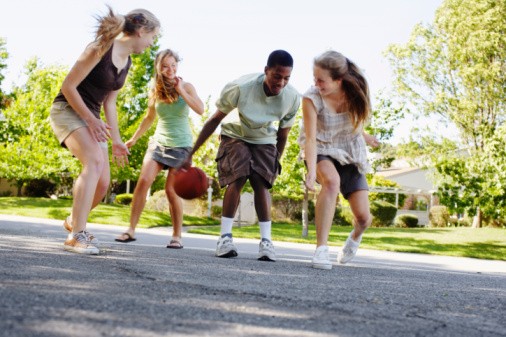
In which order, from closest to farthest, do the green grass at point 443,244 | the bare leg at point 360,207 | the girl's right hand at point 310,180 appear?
the girl's right hand at point 310,180 → the bare leg at point 360,207 → the green grass at point 443,244

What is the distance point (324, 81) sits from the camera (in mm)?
5453

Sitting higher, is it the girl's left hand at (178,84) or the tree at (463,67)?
the tree at (463,67)

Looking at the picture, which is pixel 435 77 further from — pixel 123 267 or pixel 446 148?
pixel 123 267

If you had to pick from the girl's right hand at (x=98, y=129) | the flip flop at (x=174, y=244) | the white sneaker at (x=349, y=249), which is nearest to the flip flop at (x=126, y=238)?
the flip flop at (x=174, y=244)

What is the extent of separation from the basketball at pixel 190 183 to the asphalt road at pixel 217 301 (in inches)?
53.0

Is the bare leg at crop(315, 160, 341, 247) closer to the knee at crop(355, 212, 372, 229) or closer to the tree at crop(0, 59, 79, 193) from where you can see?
the knee at crop(355, 212, 372, 229)

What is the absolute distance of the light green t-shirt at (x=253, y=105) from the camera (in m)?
5.83

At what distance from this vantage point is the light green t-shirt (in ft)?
19.1

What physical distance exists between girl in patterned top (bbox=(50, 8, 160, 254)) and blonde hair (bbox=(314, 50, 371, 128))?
1.50 meters

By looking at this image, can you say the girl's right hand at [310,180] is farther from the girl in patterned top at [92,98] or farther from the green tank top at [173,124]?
the green tank top at [173,124]

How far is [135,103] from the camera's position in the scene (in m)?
24.6

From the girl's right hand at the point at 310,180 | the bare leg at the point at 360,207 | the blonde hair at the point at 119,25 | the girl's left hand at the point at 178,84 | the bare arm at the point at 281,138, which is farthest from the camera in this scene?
the girl's left hand at the point at 178,84

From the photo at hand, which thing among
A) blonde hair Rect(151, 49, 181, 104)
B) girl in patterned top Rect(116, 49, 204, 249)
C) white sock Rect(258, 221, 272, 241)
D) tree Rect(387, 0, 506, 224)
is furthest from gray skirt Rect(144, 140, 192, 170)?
tree Rect(387, 0, 506, 224)

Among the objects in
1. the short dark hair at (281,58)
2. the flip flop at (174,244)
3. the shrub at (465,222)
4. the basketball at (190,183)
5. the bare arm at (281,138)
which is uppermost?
the short dark hair at (281,58)
